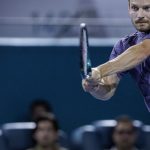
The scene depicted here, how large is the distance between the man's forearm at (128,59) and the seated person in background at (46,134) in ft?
8.77

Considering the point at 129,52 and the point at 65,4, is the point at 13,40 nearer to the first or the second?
the point at 65,4

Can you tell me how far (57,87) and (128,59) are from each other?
161 inches

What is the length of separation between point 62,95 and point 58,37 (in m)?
0.60

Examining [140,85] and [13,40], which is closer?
[140,85]

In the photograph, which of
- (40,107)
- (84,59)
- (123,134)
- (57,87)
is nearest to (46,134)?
(123,134)

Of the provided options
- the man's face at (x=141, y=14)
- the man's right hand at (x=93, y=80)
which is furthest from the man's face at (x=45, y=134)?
the man's face at (x=141, y=14)

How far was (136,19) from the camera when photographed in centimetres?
361

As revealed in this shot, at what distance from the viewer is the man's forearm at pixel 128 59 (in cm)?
348

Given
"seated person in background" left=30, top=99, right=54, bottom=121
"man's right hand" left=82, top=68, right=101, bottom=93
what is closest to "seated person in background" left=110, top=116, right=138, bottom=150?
"seated person in background" left=30, top=99, right=54, bottom=121

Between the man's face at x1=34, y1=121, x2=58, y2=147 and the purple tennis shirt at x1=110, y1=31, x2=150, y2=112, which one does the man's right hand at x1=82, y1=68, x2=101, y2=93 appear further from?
the man's face at x1=34, y1=121, x2=58, y2=147

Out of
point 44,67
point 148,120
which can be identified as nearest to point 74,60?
point 44,67

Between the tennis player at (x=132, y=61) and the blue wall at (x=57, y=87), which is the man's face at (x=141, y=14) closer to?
the tennis player at (x=132, y=61)

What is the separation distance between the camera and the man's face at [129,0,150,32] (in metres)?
3.59

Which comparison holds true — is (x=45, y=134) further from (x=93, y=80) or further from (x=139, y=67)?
(x=93, y=80)
